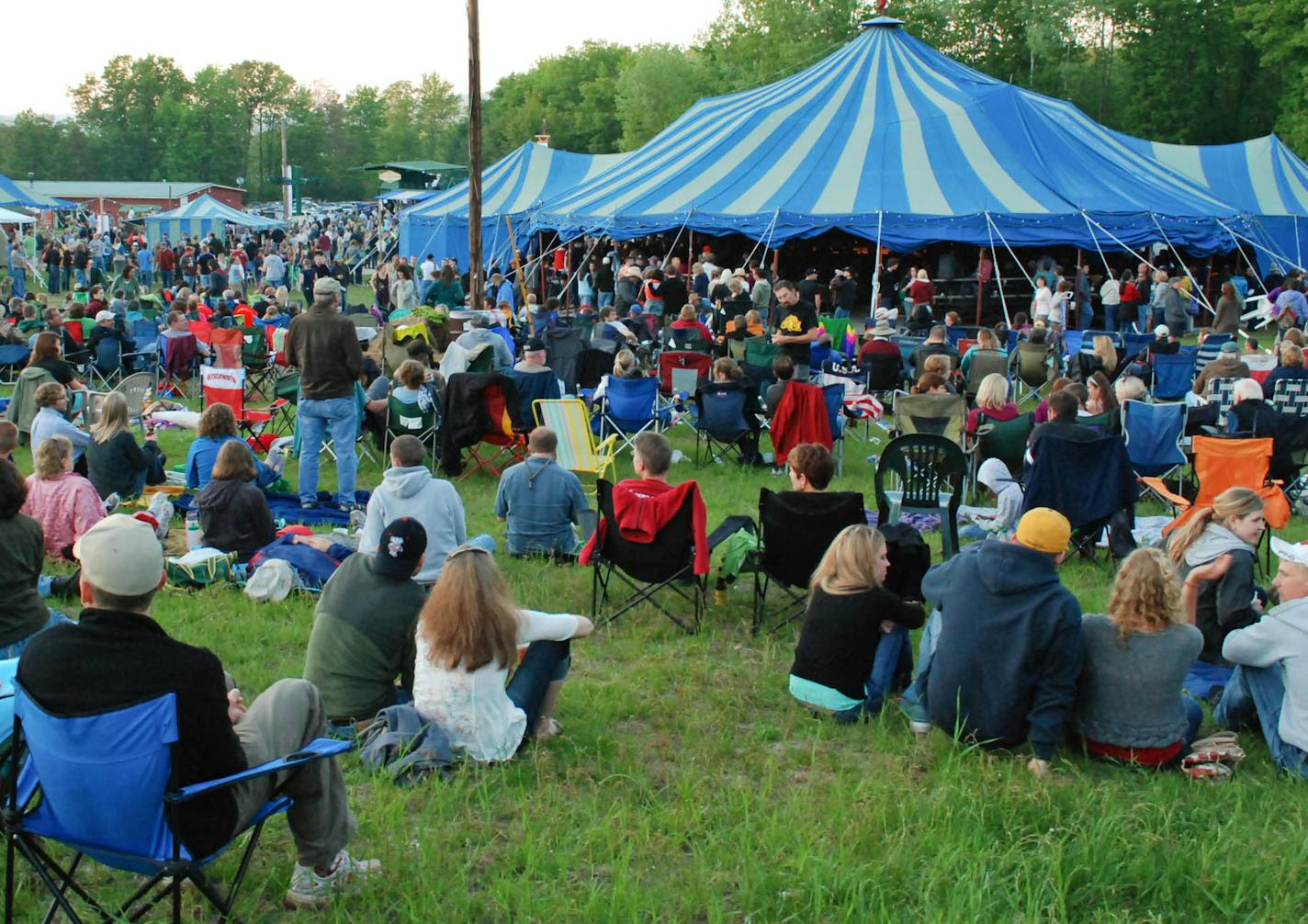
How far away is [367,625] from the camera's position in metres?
4.02

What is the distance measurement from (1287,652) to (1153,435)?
12.3ft

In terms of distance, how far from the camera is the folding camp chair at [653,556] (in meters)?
5.41

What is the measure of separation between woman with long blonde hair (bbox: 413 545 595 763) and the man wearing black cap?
0.12 meters

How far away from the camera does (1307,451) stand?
747cm

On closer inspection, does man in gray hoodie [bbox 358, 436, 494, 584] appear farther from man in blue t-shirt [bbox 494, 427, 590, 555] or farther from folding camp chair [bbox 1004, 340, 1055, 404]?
folding camp chair [bbox 1004, 340, 1055, 404]

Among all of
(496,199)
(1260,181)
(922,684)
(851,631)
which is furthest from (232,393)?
(1260,181)

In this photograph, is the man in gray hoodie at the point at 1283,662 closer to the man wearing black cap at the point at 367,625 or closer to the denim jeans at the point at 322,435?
the man wearing black cap at the point at 367,625

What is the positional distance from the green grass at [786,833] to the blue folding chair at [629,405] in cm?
429

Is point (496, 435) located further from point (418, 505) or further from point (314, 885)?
point (314, 885)

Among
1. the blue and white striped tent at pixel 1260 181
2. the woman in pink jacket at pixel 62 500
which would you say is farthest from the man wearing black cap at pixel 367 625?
the blue and white striped tent at pixel 1260 181

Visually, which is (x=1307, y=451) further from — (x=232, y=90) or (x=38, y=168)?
(x=232, y=90)

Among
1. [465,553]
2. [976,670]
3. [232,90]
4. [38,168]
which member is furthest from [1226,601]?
[232,90]

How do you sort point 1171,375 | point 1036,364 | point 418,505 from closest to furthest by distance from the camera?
point 418,505, point 1171,375, point 1036,364

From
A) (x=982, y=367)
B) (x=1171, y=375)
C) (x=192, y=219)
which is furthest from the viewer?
(x=192, y=219)
